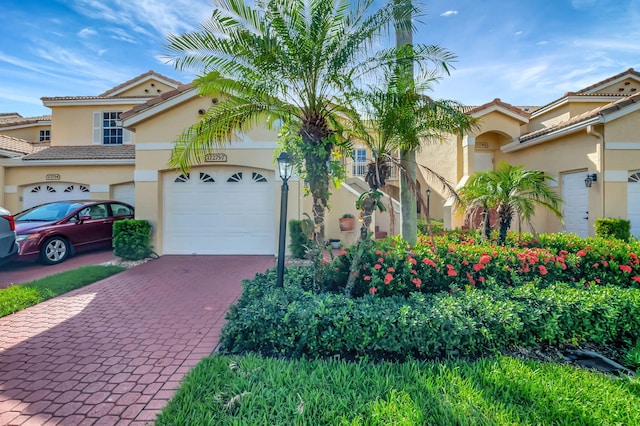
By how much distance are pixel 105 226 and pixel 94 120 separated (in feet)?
25.8

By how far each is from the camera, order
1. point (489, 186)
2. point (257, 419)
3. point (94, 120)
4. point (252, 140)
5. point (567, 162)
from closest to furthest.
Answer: point (257, 419) < point (489, 186) < point (252, 140) < point (567, 162) < point (94, 120)

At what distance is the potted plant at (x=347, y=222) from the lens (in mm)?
10656

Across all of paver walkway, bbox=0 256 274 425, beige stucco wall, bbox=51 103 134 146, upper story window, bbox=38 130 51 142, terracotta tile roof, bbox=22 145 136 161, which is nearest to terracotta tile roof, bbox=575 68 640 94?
paver walkway, bbox=0 256 274 425

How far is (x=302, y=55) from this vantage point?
4.50 metres

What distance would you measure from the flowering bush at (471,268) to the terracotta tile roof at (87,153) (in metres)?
11.2

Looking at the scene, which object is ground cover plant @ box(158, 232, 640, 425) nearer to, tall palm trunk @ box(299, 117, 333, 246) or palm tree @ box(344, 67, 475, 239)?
tall palm trunk @ box(299, 117, 333, 246)

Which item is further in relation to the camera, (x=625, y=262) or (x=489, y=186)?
(x=489, y=186)

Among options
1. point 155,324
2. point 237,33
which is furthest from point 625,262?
point 155,324

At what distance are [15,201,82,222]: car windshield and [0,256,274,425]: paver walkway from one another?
12.2 ft

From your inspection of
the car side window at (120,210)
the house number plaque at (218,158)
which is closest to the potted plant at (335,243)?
the house number plaque at (218,158)

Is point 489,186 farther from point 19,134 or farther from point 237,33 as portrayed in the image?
point 19,134

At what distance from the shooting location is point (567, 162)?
34.8ft

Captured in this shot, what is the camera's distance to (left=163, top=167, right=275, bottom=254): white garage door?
975 cm

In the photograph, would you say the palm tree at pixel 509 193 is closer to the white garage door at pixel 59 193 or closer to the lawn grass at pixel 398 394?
the lawn grass at pixel 398 394
